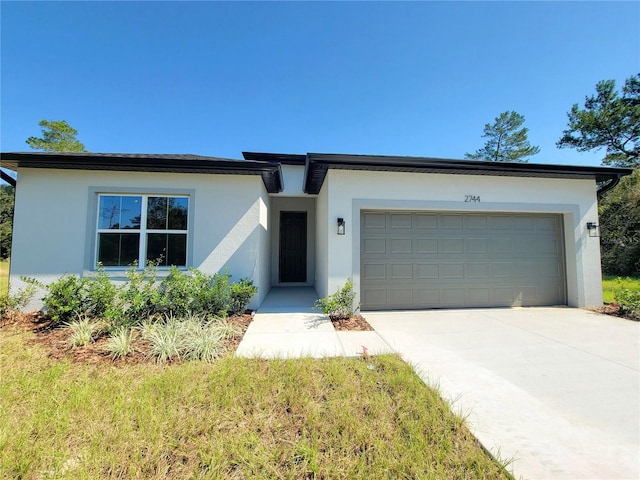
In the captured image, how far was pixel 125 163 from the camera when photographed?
18.8 ft

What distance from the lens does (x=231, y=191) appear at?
6469mm

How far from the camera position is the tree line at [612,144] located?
13414 millimetres

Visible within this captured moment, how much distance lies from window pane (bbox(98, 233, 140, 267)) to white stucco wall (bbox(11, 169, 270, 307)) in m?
0.23

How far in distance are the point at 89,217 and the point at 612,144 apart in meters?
27.6

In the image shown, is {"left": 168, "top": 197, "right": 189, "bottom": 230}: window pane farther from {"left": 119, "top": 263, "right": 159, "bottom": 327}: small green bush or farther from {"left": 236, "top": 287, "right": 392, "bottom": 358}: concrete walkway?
{"left": 236, "top": 287, "right": 392, "bottom": 358}: concrete walkway

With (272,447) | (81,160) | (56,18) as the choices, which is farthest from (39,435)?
(56,18)

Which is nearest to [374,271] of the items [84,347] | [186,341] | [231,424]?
[186,341]

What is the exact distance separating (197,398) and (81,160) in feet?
20.5

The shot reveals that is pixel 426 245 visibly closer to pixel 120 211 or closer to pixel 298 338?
pixel 298 338

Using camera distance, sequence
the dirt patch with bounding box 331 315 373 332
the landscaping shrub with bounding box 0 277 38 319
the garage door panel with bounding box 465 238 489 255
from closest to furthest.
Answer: the dirt patch with bounding box 331 315 373 332
the landscaping shrub with bounding box 0 277 38 319
the garage door panel with bounding box 465 238 489 255

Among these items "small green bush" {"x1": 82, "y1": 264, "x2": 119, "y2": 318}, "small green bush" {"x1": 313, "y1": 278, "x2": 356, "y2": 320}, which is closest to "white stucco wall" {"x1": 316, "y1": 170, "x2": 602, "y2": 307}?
"small green bush" {"x1": 313, "y1": 278, "x2": 356, "y2": 320}

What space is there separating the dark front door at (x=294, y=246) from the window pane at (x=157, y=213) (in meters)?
4.90

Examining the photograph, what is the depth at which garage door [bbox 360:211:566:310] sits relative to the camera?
258 inches

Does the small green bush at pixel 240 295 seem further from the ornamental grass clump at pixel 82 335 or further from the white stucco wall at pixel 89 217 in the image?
the ornamental grass clump at pixel 82 335
